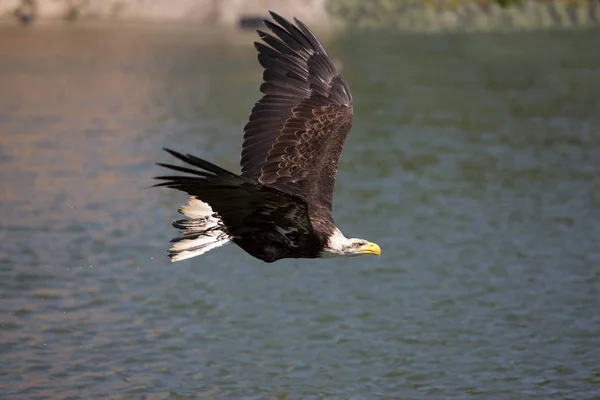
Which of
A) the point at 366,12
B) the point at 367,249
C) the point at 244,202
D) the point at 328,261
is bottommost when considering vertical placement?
the point at 328,261

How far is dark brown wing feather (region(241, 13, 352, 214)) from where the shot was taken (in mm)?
8391

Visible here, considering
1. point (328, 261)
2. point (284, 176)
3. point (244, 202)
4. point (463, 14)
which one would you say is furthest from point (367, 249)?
point (463, 14)

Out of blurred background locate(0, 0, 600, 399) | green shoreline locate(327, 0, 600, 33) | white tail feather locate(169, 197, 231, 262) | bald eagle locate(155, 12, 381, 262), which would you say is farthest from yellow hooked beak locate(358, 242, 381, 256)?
green shoreline locate(327, 0, 600, 33)

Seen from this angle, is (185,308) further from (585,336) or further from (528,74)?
(528,74)

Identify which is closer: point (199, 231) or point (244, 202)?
point (244, 202)

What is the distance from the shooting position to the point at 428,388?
10.1 m

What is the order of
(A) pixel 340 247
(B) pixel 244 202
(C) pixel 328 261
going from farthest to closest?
(C) pixel 328 261 < (A) pixel 340 247 < (B) pixel 244 202

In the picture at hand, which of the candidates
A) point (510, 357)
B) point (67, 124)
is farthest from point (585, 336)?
point (67, 124)

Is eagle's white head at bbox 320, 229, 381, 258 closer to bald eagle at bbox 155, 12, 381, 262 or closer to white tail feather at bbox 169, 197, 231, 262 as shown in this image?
bald eagle at bbox 155, 12, 381, 262

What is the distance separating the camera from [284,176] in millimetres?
8359

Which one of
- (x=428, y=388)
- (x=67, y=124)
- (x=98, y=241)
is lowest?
(x=428, y=388)

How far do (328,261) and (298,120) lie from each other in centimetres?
506

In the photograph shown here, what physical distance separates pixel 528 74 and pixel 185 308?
71.6 feet

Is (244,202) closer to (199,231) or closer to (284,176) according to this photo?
(199,231)
